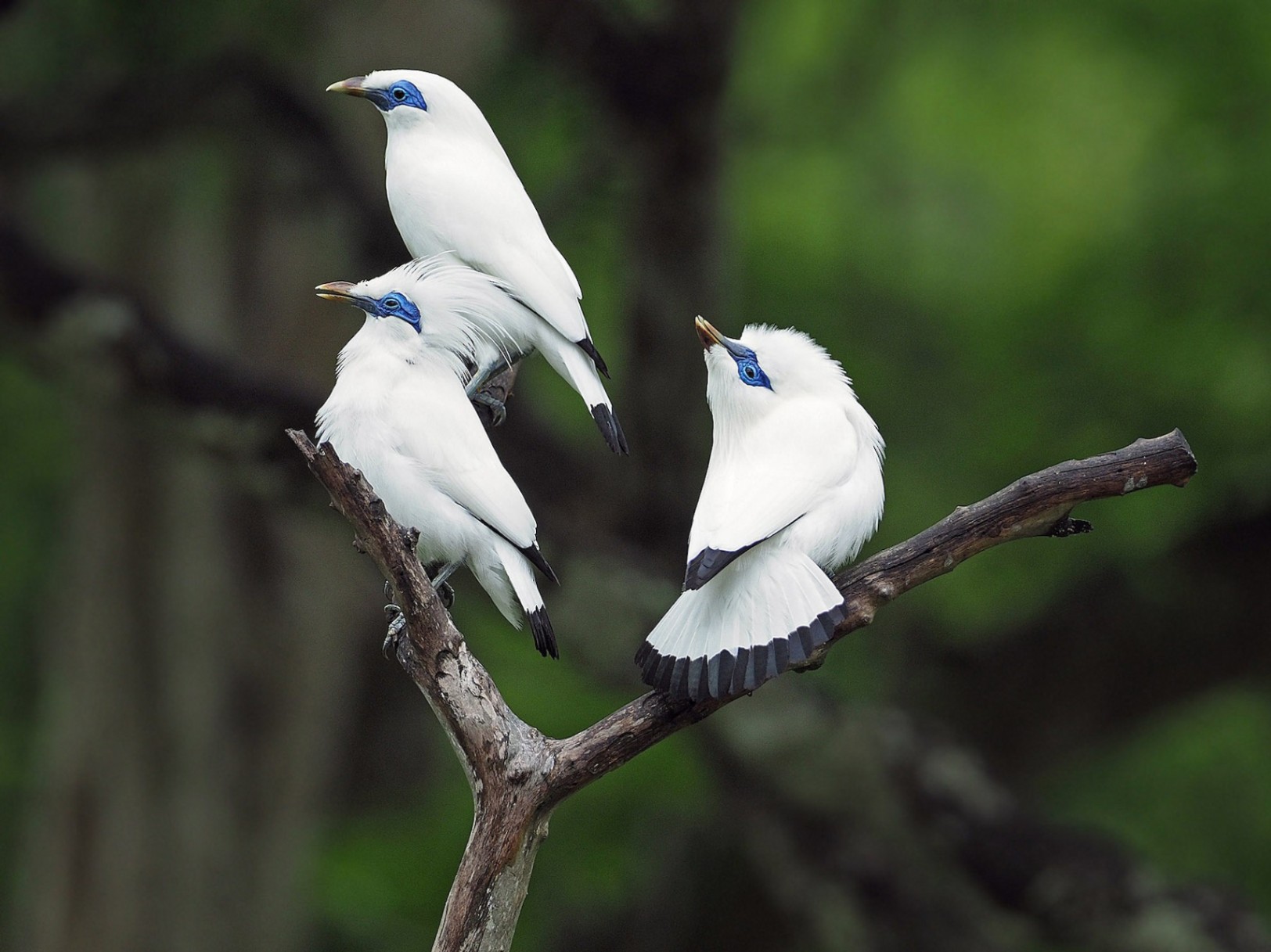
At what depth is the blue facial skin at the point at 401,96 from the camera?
9.59 feet

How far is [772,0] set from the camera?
865cm

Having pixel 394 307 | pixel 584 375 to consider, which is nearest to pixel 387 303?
pixel 394 307

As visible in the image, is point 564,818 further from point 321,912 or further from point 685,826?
point 321,912

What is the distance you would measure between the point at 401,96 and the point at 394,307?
1.69 ft

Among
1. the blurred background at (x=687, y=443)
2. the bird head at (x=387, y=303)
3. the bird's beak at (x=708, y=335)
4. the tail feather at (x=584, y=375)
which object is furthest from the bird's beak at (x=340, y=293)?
the blurred background at (x=687, y=443)

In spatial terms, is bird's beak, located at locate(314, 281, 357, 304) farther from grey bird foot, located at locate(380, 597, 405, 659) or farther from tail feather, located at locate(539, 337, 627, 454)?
grey bird foot, located at locate(380, 597, 405, 659)

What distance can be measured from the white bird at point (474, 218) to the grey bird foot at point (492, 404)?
19 centimetres

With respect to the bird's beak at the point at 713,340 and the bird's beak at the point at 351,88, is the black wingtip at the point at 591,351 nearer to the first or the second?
the bird's beak at the point at 713,340

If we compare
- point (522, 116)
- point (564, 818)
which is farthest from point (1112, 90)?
point (564, 818)

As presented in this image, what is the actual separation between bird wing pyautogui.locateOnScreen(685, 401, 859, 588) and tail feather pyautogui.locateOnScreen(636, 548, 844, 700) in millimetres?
100

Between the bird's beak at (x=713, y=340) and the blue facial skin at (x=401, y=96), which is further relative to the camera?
the blue facial skin at (x=401, y=96)

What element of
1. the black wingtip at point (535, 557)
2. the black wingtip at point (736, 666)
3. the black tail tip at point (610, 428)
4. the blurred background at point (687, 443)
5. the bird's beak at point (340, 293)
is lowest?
the blurred background at point (687, 443)

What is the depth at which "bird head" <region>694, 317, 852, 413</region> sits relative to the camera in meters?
2.71

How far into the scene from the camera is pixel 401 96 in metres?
2.93
